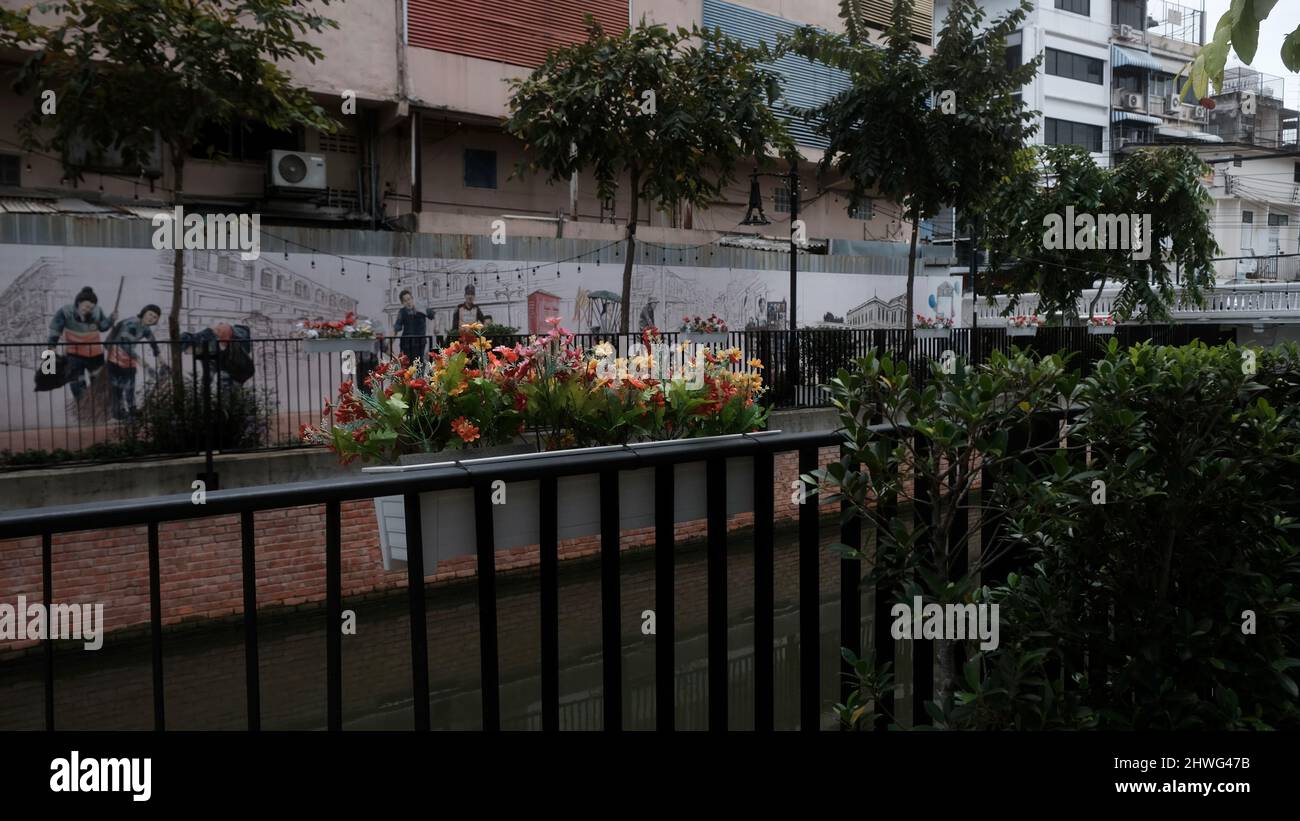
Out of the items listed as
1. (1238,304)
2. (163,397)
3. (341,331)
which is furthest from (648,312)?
(1238,304)

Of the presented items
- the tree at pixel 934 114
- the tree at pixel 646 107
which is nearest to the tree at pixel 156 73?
the tree at pixel 646 107

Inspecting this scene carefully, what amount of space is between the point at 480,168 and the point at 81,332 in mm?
9470

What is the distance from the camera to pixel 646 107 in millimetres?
15203

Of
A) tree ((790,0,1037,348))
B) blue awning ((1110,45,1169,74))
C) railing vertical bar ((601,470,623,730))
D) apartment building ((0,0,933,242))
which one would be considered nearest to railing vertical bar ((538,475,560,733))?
railing vertical bar ((601,470,623,730))

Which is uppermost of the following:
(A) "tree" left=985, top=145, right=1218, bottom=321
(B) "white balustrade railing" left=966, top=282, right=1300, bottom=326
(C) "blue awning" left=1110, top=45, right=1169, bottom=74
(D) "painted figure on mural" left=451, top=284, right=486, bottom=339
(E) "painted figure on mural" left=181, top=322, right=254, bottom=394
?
(C) "blue awning" left=1110, top=45, right=1169, bottom=74

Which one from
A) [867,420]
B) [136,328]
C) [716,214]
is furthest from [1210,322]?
[867,420]

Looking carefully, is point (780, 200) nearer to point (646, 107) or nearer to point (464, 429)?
point (646, 107)

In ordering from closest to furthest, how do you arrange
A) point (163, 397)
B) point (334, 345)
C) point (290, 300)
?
point (163, 397) → point (334, 345) → point (290, 300)

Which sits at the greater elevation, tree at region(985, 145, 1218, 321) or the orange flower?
tree at region(985, 145, 1218, 321)

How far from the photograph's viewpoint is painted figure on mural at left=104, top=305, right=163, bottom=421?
1246 centimetres

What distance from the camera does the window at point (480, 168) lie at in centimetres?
2094

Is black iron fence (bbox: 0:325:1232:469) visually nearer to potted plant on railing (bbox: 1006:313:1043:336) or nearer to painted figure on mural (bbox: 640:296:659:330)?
painted figure on mural (bbox: 640:296:659:330)

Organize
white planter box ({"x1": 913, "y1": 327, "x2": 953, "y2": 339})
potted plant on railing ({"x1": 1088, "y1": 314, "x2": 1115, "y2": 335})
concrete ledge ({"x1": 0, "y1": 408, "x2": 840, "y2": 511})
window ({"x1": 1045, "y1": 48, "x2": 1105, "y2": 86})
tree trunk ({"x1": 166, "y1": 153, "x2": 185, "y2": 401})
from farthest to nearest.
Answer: window ({"x1": 1045, "y1": 48, "x2": 1105, "y2": 86}), potted plant on railing ({"x1": 1088, "y1": 314, "x2": 1115, "y2": 335}), white planter box ({"x1": 913, "y1": 327, "x2": 953, "y2": 339}), tree trunk ({"x1": 166, "y1": 153, "x2": 185, "y2": 401}), concrete ledge ({"x1": 0, "y1": 408, "x2": 840, "y2": 511})

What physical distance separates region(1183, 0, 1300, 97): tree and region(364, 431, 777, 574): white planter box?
179 centimetres
